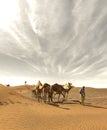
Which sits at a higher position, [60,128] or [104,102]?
[104,102]

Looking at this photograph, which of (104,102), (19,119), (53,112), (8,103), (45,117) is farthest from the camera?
(104,102)

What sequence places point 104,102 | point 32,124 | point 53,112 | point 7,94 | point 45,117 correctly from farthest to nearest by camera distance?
point 104,102 < point 7,94 < point 53,112 < point 45,117 < point 32,124

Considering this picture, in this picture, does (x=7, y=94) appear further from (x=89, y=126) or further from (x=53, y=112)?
(x=89, y=126)

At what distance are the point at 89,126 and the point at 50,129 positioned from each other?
8.07 feet

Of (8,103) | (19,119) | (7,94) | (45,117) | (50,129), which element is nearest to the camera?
(50,129)

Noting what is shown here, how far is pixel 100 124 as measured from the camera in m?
18.0

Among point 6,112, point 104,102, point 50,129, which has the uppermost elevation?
point 104,102

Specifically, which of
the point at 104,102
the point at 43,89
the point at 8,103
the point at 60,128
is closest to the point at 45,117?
the point at 60,128

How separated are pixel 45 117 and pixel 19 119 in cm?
230

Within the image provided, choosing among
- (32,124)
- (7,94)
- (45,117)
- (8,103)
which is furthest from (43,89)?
(32,124)

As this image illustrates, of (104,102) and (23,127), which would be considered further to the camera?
(104,102)

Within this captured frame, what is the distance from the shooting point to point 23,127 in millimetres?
16562

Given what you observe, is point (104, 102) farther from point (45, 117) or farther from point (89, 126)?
point (89, 126)

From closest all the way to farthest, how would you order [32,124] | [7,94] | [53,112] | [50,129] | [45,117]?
[50,129], [32,124], [45,117], [53,112], [7,94]
